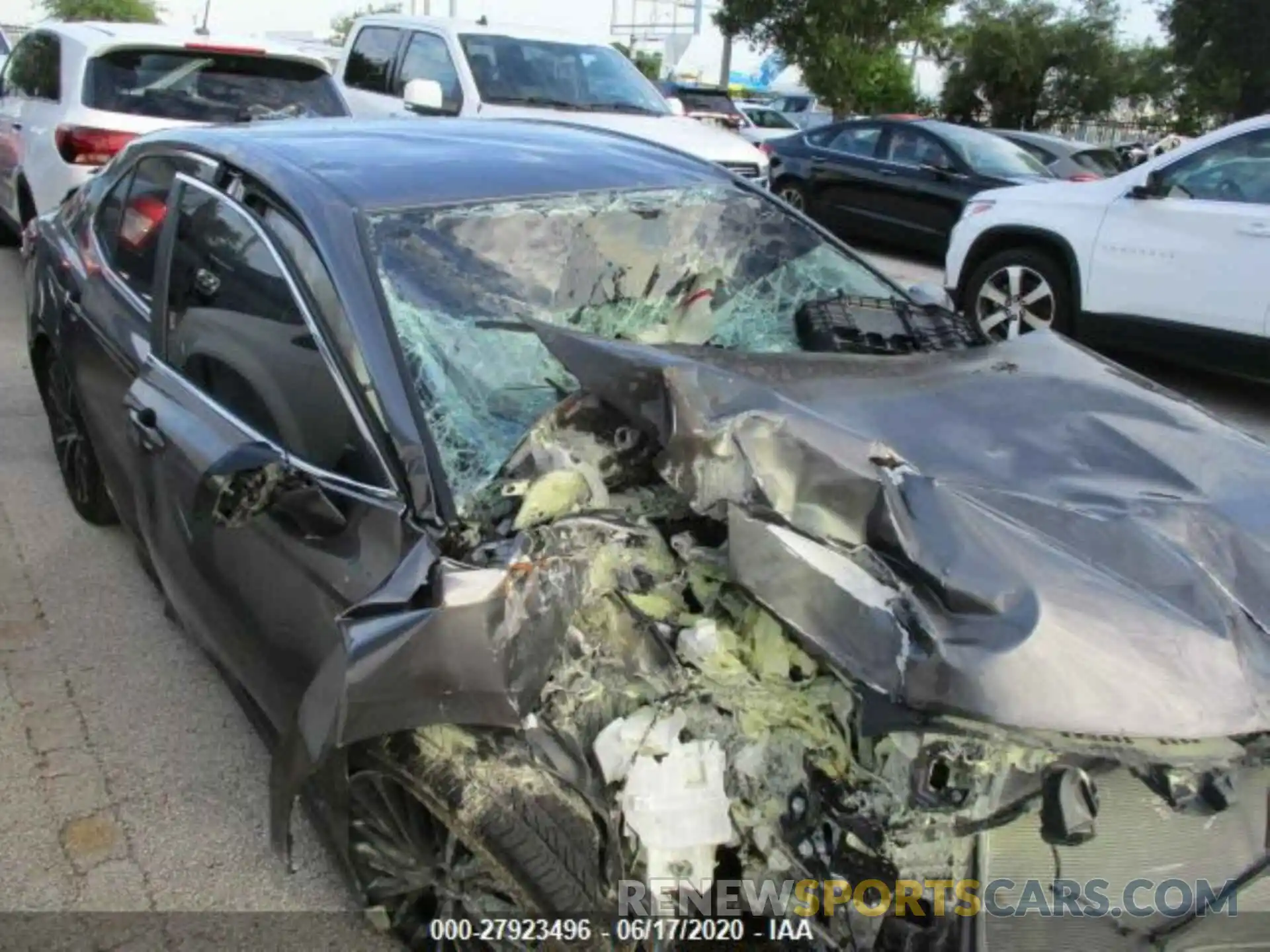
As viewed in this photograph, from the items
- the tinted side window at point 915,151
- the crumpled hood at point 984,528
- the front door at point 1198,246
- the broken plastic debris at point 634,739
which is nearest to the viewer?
the crumpled hood at point 984,528

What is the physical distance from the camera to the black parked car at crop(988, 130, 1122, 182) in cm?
1205

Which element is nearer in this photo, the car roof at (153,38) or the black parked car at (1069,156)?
the car roof at (153,38)

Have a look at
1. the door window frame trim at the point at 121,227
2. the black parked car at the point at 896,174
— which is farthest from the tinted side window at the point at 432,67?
the door window frame trim at the point at 121,227

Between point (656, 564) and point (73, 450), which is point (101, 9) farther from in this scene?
point (656, 564)

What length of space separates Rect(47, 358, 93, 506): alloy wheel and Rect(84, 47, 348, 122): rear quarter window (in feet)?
9.86

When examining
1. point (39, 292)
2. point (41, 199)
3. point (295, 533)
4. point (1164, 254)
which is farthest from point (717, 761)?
point (41, 199)

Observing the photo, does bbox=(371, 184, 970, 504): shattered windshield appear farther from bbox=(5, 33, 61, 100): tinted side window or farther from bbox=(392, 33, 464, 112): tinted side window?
bbox=(392, 33, 464, 112): tinted side window

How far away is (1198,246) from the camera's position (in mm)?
6551

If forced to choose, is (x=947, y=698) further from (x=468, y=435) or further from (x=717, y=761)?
(x=468, y=435)

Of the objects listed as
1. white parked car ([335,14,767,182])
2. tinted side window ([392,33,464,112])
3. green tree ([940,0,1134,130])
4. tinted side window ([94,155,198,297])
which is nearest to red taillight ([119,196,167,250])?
tinted side window ([94,155,198,297])

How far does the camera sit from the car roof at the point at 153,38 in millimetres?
7184

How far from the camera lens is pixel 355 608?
2.06 metres

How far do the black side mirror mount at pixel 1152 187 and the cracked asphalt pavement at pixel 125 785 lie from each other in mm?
5712

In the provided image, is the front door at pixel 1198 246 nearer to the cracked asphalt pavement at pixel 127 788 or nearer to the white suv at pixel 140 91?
the white suv at pixel 140 91
